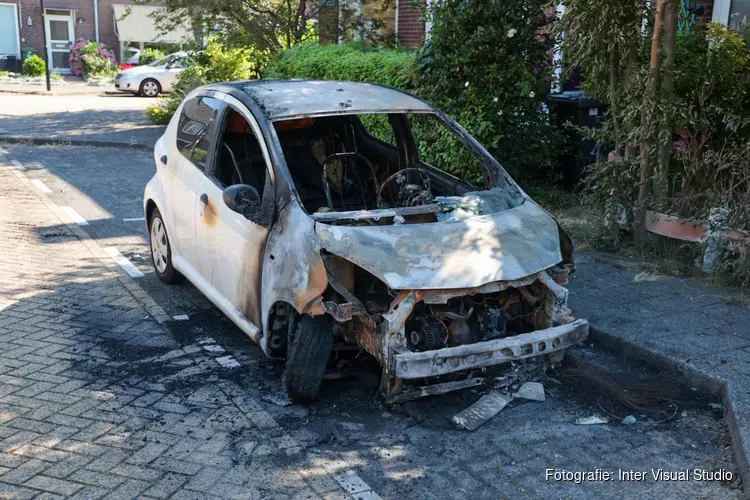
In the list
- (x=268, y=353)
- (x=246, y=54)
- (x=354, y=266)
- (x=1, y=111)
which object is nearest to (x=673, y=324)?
(x=354, y=266)

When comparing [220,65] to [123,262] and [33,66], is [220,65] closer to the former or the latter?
[123,262]

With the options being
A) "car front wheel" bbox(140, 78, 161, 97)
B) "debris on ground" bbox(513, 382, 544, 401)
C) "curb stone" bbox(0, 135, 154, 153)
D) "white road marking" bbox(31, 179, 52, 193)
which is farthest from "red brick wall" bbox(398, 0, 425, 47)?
"car front wheel" bbox(140, 78, 161, 97)

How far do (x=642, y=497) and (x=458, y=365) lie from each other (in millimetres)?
1185

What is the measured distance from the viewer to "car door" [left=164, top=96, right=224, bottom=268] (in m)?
5.96

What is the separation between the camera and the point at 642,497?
3.88 metres

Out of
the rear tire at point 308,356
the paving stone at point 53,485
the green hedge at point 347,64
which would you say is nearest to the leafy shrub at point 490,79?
the green hedge at point 347,64

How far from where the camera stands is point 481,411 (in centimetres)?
470

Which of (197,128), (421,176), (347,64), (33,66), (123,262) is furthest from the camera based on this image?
(33,66)

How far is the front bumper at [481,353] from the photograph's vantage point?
4.33m

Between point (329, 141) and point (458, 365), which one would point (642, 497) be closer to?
point (458, 365)

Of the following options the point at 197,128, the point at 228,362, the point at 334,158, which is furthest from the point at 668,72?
the point at 228,362

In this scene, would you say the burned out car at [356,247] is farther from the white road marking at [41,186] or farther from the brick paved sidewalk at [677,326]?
the white road marking at [41,186]

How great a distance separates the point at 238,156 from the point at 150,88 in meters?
23.2

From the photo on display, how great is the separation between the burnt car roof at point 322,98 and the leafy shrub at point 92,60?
31.2 meters
